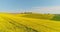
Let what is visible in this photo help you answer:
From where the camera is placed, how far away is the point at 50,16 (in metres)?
19.3

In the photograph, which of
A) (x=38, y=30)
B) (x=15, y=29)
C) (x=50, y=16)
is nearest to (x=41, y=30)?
(x=38, y=30)

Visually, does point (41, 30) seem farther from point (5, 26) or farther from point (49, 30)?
point (5, 26)

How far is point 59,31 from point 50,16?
24.3 ft

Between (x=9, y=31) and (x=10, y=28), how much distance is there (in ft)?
2.92

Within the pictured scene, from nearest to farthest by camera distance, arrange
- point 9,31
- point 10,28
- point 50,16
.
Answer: point 9,31, point 10,28, point 50,16

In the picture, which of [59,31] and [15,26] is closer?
[59,31]

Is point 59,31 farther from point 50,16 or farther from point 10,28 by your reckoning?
point 50,16

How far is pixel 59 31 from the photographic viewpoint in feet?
39.2

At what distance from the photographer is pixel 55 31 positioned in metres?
12.0

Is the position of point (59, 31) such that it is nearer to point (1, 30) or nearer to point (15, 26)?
point (15, 26)

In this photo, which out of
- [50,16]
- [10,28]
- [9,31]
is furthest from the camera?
[50,16]

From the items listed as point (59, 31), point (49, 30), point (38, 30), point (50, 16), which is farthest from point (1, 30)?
point (50, 16)

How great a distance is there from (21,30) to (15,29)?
1.78ft

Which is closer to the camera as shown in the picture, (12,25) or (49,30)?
(49,30)
